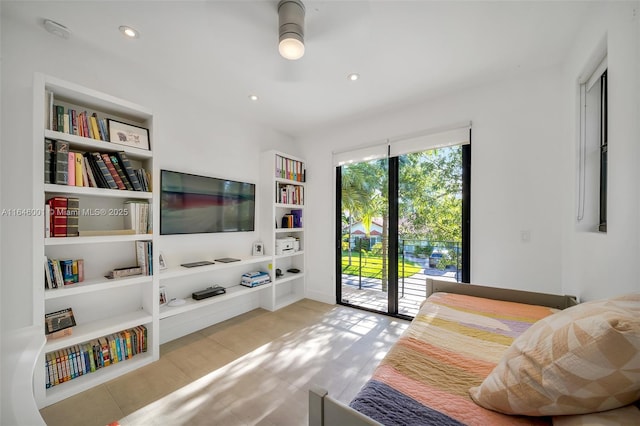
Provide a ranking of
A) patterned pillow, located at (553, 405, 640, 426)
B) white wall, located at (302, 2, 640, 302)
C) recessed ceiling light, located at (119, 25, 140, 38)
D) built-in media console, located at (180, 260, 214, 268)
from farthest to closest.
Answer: built-in media console, located at (180, 260, 214, 268) → recessed ceiling light, located at (119, 25, 140, 38) → white wall, located at (302, 2, 640, 302) → patterned pillow, located at (553, 405, 640, 426)

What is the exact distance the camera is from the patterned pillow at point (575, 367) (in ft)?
1.91

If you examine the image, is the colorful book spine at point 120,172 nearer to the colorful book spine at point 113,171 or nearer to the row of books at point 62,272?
the colorful book spine at point 113,171

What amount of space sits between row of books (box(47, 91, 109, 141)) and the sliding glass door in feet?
8.30

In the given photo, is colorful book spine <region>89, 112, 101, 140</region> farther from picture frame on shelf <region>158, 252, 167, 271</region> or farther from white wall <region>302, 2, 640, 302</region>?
white wall <region>302, 2, 640, 302</region>

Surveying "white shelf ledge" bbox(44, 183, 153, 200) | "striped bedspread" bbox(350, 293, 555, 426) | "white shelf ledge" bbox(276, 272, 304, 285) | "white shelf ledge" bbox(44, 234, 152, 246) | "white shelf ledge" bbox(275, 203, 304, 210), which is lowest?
"white shelf ledge" bbox(276, 272, 304, 285)

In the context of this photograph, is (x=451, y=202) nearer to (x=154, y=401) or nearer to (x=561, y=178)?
(x=561, y=178)

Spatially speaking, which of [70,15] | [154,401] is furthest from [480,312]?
[70,15]

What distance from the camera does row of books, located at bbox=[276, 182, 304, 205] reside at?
11.0 feet

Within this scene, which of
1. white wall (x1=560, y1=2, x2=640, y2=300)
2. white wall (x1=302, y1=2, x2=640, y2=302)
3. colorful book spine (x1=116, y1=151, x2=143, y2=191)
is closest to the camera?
white wall (x1=560, y1=2, x2=640, y2=300)

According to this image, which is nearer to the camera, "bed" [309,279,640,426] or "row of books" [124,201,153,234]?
"bed" [309,279,640,426]

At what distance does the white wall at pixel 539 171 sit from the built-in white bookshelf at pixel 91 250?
9.16 feet

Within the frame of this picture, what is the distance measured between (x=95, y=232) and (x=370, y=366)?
93.6 inches

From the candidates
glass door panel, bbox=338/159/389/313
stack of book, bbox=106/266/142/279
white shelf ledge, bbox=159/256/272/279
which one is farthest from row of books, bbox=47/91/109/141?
glass door panel, bbox=338/159/389/313

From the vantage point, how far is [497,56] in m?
2.00
